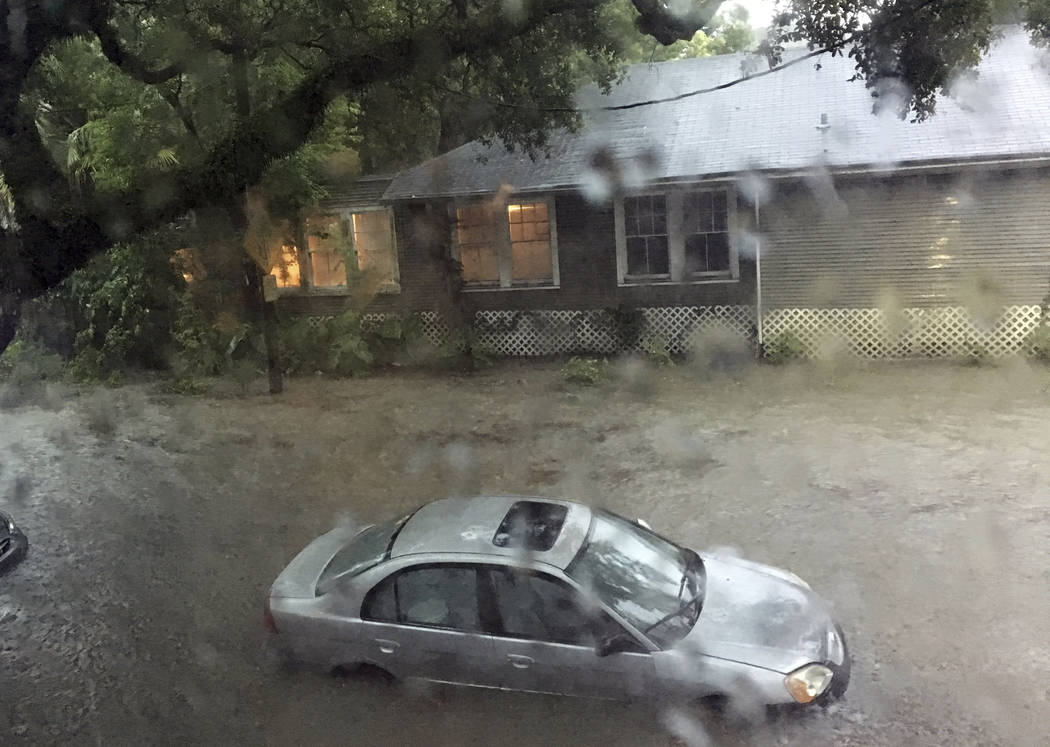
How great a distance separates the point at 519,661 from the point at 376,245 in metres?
13.6

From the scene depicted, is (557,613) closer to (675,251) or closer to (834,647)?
(834,647)

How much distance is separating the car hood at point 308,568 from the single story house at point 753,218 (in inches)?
384

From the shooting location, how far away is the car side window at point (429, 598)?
16.5 feet

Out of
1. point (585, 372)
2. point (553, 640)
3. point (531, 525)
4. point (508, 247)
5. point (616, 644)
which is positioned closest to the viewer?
point (616, 644)

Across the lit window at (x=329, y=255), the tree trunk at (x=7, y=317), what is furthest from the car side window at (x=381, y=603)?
the lit window at (x=329, y=255)

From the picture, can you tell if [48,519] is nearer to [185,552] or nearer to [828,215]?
[185,552]

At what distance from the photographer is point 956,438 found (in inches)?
403

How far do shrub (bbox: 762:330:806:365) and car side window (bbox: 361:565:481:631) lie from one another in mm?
10676

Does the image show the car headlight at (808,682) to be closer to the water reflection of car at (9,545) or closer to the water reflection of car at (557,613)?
the water reflection of car at (557,613)

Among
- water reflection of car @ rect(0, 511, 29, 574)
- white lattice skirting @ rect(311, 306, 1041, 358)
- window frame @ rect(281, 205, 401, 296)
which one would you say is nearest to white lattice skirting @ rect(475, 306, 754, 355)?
white lattice skirting @ rect(311, 306, 1041, 358)

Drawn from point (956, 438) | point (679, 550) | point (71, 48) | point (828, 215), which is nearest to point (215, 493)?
point (679, 550)

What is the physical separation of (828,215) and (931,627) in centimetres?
980

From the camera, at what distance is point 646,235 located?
50.9 ft

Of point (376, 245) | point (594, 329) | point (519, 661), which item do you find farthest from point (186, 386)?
point (519, 661)
